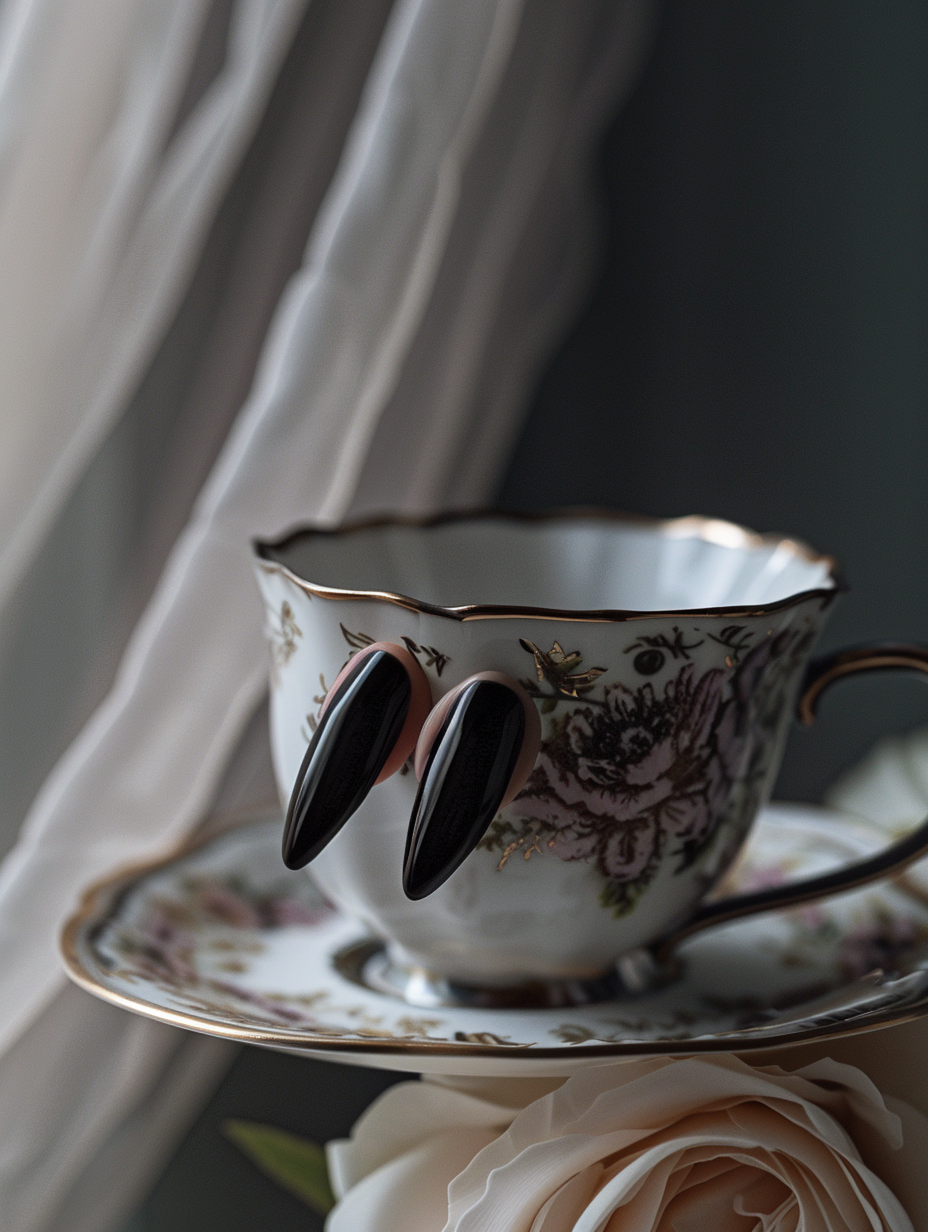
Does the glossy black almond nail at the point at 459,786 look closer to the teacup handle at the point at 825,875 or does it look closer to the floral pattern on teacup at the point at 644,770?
the floral pattern on teacup at the point at 644,770

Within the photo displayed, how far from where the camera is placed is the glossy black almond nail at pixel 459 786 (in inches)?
12.8

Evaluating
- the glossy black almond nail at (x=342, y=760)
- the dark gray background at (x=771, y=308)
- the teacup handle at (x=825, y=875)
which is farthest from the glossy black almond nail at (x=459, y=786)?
the dark gray background at (x=771, y=308)

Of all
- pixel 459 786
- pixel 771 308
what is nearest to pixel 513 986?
pixel 459 786

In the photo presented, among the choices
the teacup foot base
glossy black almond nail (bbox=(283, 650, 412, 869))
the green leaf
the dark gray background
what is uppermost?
the dark gray background

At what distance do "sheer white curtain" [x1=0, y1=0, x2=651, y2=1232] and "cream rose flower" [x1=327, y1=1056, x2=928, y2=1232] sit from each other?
0.56 feet

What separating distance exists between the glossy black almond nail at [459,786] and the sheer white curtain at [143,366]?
0.19 meters

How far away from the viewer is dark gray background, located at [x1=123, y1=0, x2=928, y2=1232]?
822 millimetres

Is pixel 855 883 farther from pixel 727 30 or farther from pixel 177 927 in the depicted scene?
pixel 727 30

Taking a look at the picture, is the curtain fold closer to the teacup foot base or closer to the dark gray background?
the teacup foot base

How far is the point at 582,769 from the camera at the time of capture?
1.21ft

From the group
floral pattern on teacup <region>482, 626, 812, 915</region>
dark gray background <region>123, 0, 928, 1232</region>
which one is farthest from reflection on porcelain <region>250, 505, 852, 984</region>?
dark gray background <region>123, 0, 928, 1232</region>

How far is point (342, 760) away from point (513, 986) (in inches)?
5.1

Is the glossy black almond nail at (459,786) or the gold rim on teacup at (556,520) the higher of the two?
the gold rim on teacup at (556,520)

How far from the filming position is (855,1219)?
0.33m
